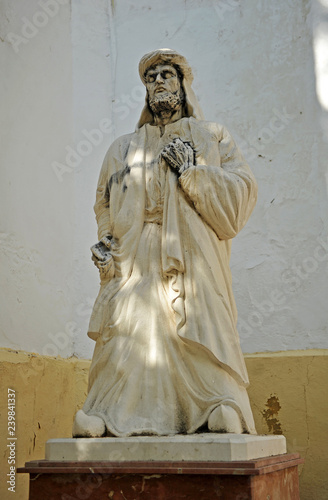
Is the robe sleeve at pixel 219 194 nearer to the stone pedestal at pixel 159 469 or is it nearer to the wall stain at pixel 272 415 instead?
the stone pedestal at pixel 159 469

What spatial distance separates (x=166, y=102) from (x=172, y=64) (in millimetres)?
264

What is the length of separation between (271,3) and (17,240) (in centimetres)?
356

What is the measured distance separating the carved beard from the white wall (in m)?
1.97

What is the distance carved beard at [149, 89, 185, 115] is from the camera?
4566mm

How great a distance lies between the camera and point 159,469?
3.34 metres

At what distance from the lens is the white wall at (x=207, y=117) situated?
632cm

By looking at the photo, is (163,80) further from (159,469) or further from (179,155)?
(159,469)

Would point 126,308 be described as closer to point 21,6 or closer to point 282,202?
point 282,202

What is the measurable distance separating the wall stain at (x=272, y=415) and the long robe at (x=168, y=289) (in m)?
2.21

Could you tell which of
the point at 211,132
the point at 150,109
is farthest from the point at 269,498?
the point at 150,109

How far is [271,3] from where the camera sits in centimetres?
718

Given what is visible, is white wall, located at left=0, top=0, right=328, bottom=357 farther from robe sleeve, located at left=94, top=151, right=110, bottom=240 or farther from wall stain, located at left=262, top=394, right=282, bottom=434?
robe sleeve, located at left=94, top=151, right=110, bottom=240

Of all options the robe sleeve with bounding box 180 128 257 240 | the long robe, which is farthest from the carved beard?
the robe sleeve with bounding box 180 128 257 240

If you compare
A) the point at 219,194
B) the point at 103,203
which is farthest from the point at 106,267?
the point at 219,194
